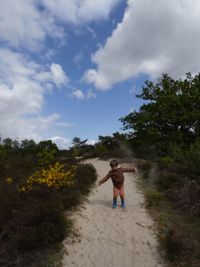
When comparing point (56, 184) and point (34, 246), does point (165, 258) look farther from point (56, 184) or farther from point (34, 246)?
point (56, 184)

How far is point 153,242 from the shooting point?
724 centimetres

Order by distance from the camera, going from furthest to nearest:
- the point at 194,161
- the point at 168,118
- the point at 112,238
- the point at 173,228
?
the point at 168,118, the point at 194,161, the point at 173,228, the point at 112,238

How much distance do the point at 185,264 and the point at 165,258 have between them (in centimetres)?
50

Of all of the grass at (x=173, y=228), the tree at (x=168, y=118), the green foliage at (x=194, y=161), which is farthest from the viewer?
the tree at (x=168, y=118)

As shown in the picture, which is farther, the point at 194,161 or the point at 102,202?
the point at 194,161

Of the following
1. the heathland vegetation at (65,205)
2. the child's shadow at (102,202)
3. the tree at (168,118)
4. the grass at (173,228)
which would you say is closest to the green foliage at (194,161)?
the heathland vegetation at (65,205)

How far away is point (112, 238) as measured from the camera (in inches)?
296

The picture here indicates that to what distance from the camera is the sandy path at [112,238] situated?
646 cm

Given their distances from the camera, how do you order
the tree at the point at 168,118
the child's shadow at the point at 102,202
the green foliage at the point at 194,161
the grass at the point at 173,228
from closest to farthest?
the grass at the point at 173,228
the child's shadow at the point at 102,202
the green foliage at the point at 194,161
the tree at the point at 168,118

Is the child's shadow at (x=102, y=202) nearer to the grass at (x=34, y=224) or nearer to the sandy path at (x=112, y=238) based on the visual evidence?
the sandy path at (x=112, y=238)

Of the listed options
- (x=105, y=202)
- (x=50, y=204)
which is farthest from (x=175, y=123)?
(x=50, y=204)

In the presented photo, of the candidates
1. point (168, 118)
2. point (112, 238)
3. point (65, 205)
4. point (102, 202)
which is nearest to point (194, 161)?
point (102, 202)

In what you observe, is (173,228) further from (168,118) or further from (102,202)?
(168,118)

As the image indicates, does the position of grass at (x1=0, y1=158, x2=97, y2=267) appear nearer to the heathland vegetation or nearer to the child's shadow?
the heathland vegetation
